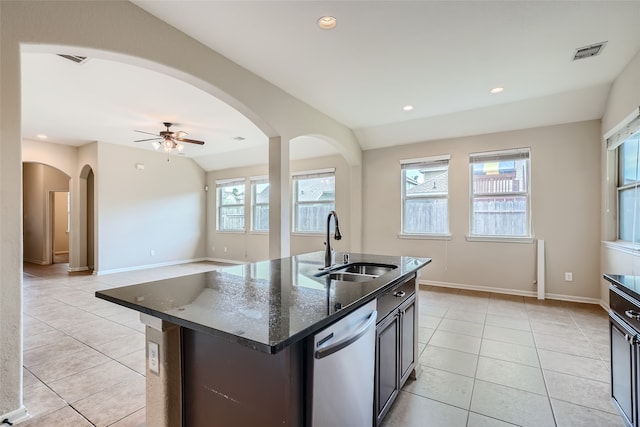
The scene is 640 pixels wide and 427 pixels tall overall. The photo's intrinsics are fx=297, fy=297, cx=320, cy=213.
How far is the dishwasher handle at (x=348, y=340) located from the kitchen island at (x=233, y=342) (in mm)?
57

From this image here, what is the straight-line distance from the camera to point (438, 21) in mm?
2416

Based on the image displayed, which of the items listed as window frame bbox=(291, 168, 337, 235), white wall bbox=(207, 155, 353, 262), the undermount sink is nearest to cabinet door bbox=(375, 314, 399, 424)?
the undermount sink

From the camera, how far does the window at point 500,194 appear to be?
15.3 feet

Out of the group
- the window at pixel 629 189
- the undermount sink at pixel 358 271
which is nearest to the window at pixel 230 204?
the undermount sink at pixel 358 271

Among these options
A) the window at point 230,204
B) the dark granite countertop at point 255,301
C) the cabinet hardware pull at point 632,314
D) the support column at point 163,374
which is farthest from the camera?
the window at point 230,204

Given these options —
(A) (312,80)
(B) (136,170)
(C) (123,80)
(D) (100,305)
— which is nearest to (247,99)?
(A) (312,80)

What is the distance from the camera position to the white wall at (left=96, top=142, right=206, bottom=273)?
6352 mm

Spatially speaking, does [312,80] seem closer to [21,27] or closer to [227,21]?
[227,21]

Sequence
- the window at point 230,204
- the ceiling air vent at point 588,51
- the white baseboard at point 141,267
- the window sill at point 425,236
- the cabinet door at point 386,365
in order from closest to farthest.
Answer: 1. the cabinet door at point 386,365
2. the ceiling air vent at point 588,51
3. the window sill at point 425,236
4. the white baseboard at point 141,267
5. the window at point 230,204

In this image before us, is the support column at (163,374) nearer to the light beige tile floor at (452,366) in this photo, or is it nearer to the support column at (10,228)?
the light beige tile floor at (452,366)

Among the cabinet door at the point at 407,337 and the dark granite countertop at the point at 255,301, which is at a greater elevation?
the dark granite countertop at the point at 255,301

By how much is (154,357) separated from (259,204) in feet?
21.7

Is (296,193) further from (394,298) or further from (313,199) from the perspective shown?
(394,298)

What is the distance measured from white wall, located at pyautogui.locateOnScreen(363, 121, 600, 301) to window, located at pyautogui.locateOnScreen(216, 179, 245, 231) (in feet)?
13.7
